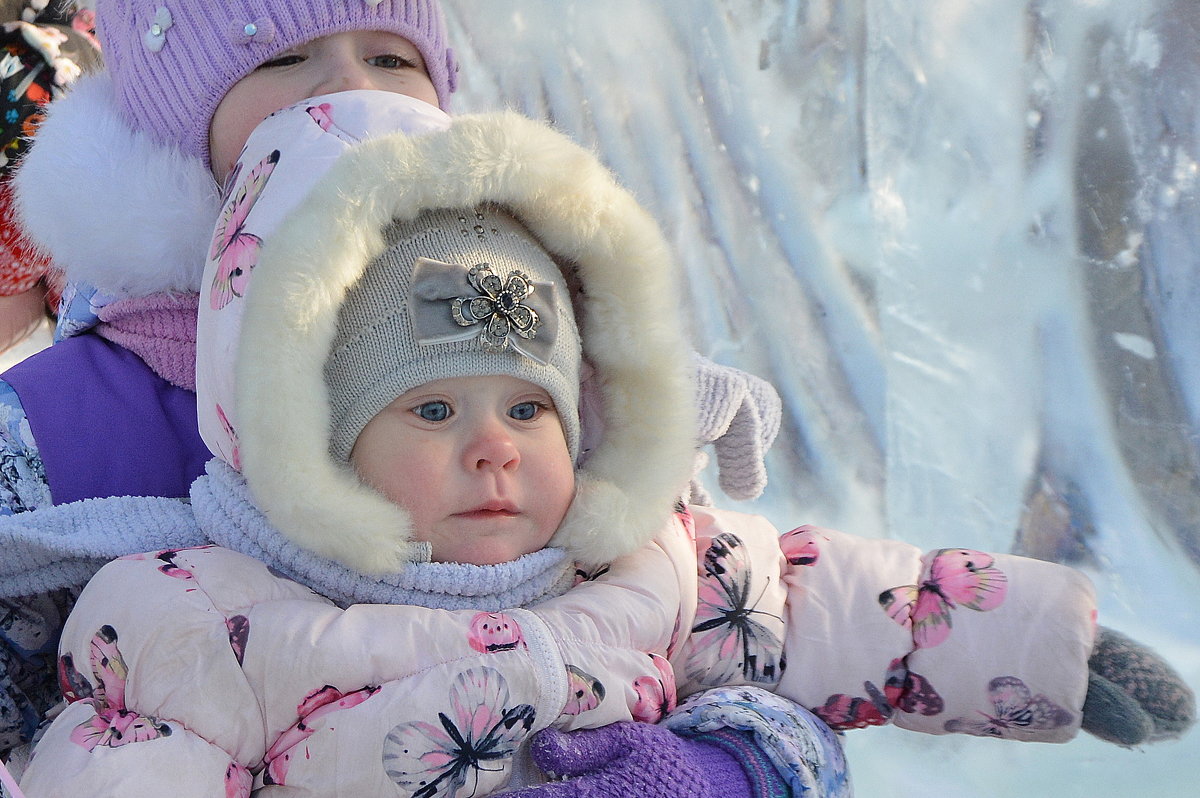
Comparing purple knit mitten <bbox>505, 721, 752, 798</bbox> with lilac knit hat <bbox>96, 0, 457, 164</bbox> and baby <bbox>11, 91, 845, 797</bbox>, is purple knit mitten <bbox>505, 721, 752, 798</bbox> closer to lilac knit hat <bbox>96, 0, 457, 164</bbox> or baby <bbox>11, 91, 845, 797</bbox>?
A: baby <bbox>11, 91, 845, 797</bbox>

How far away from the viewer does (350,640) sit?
2.78 feet

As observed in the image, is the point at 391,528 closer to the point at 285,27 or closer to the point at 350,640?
the point at 350,640

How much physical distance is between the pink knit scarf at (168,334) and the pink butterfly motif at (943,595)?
0.71 m

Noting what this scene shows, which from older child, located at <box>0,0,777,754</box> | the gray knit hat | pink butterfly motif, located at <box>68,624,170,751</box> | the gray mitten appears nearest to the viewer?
pink butterfly motif, located at <box>68,624,170,751</box>

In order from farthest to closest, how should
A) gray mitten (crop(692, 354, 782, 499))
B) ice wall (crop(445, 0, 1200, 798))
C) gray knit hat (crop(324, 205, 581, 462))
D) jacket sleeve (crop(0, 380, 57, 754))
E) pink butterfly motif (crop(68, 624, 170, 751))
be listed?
ice wall (crop(445, 0, 1200, 798)) → gray mitten (crop(692, 354, 782, 499)) → jacket sleeve (crop(0, 380, 57, 754)) → gray knit hat (crop(324, 205, 581, 462)) → pink butterfly motif (crop(68, 624, 170, 751))

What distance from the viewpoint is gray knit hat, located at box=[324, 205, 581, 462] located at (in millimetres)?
895

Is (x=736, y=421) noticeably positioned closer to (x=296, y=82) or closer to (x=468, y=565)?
(x=468, y=565)

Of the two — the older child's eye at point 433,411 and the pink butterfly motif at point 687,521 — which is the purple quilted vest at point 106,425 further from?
the pink butterfly motif at point 687,521

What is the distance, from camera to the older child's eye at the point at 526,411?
0.95 m

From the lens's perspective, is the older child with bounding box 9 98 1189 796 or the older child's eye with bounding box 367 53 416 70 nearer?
the older child with bounding box 9 98 1189 796

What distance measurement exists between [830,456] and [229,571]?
1074 millimetres

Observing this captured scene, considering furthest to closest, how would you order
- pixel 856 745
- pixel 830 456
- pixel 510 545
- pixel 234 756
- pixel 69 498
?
pixel 830 456
pixel 856 745
pixel 69 498
pixel 510 545
pixel 234 756

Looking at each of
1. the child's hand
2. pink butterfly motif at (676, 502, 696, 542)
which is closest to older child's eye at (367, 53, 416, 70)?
pink butterfly motif at (676, 502, 696, 542)

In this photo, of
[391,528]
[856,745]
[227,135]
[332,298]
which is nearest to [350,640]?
[391,528]
